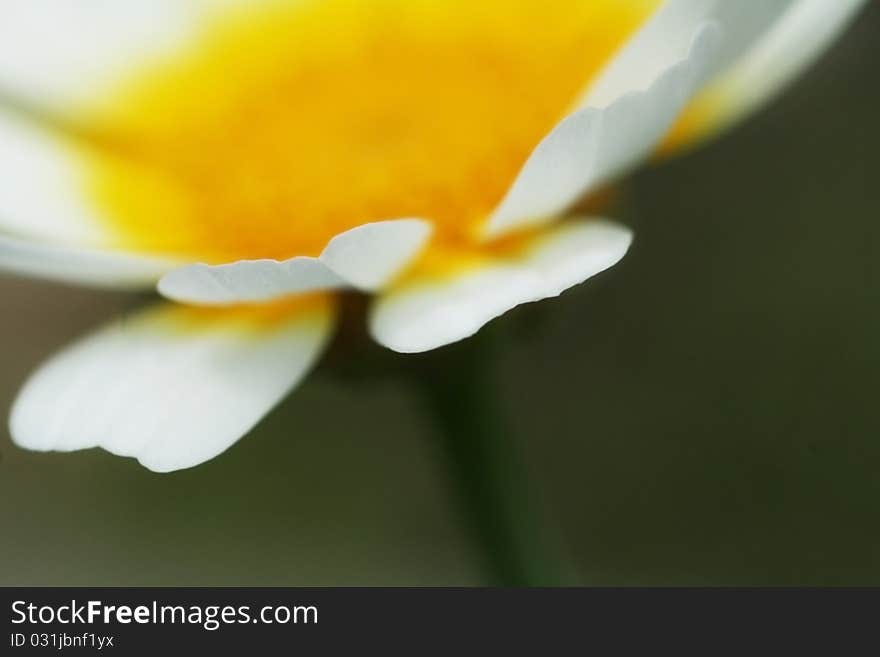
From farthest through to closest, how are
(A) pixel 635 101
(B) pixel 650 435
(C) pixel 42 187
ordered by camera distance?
1. (B) pixel 650 435
2. (C) pixel 42 187
3. (A) pixel 635 101

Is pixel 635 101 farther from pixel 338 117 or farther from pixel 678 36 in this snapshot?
pixel 338 117

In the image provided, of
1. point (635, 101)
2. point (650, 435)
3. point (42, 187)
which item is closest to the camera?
point (635, 101)

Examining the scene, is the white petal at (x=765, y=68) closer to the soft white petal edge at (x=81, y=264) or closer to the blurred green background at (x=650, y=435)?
the soft white petal edge at (x=81, y=264)

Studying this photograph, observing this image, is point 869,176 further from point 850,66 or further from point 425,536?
point 425,536

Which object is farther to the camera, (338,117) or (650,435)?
(650,435)

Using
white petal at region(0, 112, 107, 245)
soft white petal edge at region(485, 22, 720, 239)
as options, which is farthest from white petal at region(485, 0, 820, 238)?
white petal at region(0, 112, 107, 245)

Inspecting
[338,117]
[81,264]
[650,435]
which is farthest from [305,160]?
[650,435]
